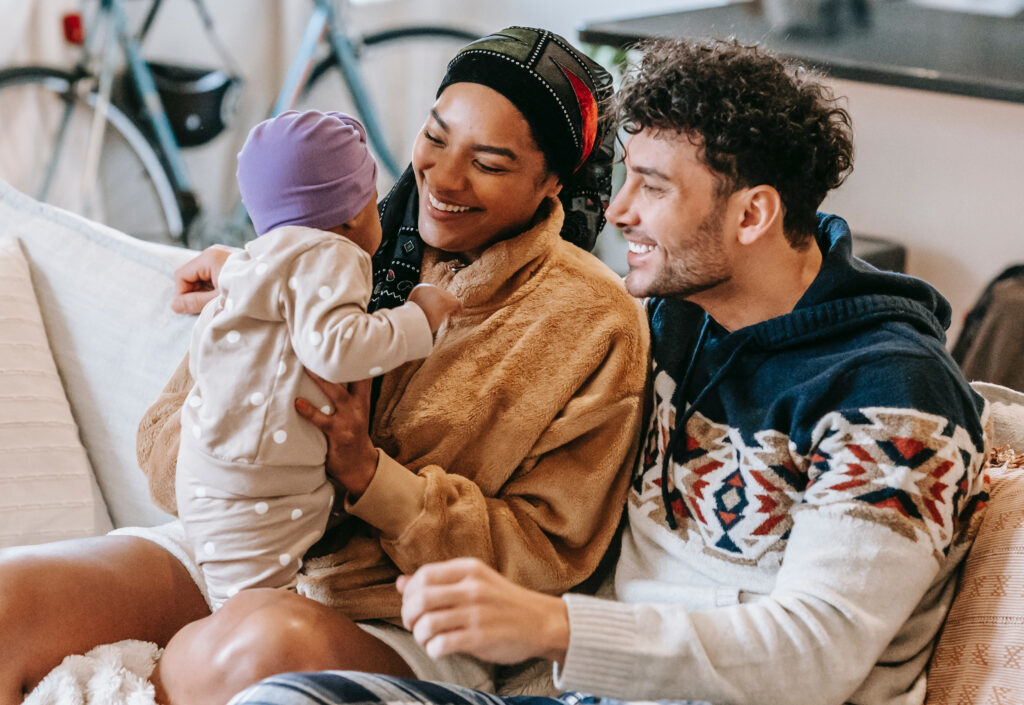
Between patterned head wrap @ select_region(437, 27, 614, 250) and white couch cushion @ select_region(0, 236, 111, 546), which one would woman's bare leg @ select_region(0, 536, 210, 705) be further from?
patterned head wrap @ select_region(437, 27, 614, 250)

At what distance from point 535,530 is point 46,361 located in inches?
34.8

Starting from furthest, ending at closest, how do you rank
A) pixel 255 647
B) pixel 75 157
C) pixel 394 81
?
pixel 394 81 → pixel 75 157 → pixel 255 647

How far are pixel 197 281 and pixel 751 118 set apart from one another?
0.86 metres

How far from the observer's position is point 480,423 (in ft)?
4.40

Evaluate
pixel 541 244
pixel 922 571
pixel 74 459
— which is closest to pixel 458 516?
pixel 541 244

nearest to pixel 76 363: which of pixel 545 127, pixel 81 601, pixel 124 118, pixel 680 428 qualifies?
pixel 81 601

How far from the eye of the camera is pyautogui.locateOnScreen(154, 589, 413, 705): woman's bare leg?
1.17 m

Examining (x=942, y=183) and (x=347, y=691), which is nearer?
(x=347, y=691)

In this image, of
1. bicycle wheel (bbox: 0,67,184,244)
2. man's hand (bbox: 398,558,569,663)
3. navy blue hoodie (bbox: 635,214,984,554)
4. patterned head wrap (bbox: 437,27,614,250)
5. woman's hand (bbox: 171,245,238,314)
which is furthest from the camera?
bicycle wheel (bbox: 0,67,184,244)

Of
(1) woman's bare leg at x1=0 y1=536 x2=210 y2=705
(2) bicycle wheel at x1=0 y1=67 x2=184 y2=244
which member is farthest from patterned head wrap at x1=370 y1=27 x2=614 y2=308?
(2) bicycle wheel at x1=0 y1=67 x2=184 y2=244

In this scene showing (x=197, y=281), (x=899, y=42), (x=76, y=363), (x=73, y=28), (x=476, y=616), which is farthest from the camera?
(x=73, y=28)

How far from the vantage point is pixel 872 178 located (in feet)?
10.7

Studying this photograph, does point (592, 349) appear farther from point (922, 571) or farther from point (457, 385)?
point (922, 571)

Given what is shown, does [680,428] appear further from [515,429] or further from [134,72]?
[134,72]
